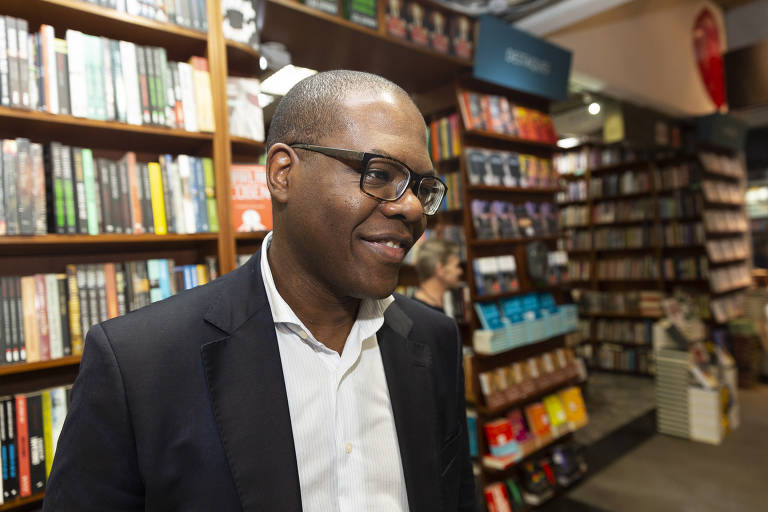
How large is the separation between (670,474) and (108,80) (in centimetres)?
429

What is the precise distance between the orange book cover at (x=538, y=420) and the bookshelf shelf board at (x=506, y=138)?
188 centimetres

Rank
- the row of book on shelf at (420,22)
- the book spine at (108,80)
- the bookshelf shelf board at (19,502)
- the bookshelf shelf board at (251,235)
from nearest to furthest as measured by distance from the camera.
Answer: the bookshelf shelf board at (19,502) → the book spine at (108,80) → the bookshelf shelf board at (251,235) → the row of book on shelf at (420,22)

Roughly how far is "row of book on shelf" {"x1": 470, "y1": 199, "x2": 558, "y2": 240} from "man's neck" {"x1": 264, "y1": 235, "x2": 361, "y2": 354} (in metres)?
2.15

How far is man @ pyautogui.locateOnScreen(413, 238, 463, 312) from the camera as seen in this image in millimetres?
2674

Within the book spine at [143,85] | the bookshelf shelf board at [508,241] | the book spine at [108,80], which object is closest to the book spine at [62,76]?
the book spine at [108,80]

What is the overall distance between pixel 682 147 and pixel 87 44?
596 cm

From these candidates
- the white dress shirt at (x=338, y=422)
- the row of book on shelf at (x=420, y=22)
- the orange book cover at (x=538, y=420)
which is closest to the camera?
the white dress shirt at (x=338, y=422)

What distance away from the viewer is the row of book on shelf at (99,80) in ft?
4.72

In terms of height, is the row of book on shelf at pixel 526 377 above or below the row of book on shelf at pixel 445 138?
below

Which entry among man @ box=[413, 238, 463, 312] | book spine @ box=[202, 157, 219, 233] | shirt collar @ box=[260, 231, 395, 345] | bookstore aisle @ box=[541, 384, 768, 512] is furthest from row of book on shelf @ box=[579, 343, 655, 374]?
shirt collar @ box=[260, 231, 395, 345]

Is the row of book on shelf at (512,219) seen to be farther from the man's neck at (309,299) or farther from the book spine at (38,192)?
the book spine at (38,192)

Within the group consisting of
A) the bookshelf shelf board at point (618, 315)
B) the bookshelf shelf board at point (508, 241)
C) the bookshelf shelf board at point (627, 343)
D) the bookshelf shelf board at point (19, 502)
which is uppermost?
the bookshelf shelf board at point (508, 241)

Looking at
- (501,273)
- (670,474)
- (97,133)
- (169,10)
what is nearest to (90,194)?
(97,133)

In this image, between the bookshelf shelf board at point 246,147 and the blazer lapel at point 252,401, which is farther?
the bookshelf shelf board at point 246,147
